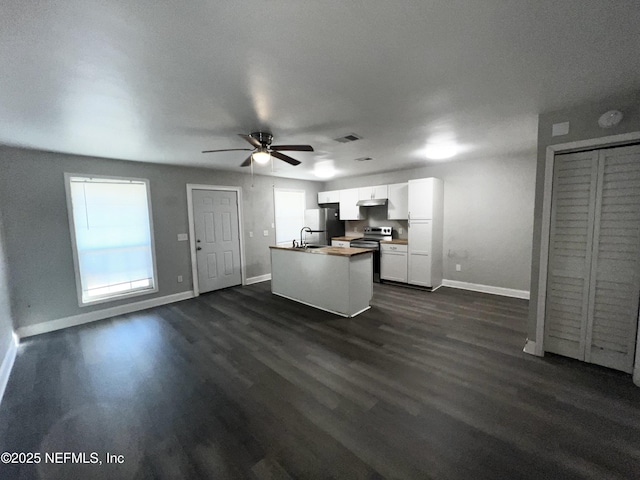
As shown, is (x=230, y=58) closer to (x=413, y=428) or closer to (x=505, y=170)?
(x=413, y=428)

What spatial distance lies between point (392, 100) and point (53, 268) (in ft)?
15.6

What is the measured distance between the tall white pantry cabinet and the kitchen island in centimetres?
130

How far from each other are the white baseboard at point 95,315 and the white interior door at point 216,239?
0.53m

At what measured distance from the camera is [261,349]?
2840 mm

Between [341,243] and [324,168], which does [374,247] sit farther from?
[324,168]

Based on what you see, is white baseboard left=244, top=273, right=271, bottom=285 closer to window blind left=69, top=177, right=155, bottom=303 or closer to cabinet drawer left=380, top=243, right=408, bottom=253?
window blind left=69, top=177, right=155, bottom=303

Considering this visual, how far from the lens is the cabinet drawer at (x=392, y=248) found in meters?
5.04

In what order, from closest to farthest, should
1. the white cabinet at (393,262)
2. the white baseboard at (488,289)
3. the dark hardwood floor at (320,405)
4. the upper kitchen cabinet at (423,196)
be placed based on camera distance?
the dark hardwood floor at (320,405)
the white baseboard at (488,289)
the upper kitchen cabinet at (423,196)
the white cabinet at (393,262)

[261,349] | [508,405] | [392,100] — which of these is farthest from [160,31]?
[508,405]

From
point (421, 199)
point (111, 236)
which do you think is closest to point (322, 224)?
point (421, 199)

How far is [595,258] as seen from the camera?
92.0 inches

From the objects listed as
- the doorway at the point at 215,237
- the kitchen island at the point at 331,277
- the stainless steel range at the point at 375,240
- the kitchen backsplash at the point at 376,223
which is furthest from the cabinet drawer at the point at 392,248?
the doorway at the point at 215,237

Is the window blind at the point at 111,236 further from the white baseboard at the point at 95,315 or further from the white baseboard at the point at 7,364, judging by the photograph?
the white baseboard at the point at 7,364

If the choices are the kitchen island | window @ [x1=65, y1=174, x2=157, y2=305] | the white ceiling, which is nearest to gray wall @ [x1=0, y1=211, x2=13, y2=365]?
window @ [x1=65, y1=174, x2=157, y2=305]
